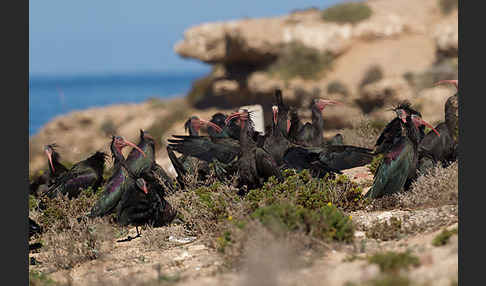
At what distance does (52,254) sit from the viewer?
799 centimetres

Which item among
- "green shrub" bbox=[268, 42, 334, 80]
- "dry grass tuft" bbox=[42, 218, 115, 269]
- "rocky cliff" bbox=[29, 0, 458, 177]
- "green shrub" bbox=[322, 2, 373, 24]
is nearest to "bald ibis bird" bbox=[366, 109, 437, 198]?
"dry grass tuft" bbox=[42, 218, 115, 269]

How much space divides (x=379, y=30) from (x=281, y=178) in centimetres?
2810

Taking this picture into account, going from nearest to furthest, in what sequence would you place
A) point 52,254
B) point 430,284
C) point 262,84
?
point 430,284 → point 52,254 → point 262,84

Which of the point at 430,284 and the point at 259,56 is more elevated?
the point at 259,56

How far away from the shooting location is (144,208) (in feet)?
29.4

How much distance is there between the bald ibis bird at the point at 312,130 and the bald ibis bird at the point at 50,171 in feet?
12.8

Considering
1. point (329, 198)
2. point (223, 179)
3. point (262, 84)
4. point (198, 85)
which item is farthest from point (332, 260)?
point (198, 85)

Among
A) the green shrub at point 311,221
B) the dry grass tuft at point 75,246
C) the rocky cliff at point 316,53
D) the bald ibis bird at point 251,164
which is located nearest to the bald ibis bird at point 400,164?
the bald ibis bird at point 251,164

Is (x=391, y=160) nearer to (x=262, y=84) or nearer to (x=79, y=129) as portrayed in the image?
(x=262, y=84)

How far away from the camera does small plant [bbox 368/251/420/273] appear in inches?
220

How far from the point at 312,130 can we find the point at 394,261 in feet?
18.3

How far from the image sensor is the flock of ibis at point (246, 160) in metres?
8.69

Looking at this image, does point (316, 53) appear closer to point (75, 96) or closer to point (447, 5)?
point (447, 5)

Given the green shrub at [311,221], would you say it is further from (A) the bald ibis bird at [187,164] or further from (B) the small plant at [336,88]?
(B) the small plant at [336,88]
